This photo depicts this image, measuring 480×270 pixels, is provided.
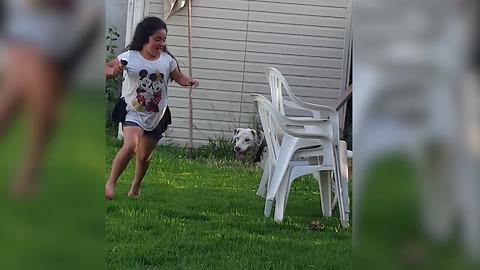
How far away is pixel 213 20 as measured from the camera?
30.4 feet

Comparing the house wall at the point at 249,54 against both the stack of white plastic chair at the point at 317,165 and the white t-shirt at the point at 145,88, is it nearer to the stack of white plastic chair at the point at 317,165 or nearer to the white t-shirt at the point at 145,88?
the white t-shirt at the point at 145,88

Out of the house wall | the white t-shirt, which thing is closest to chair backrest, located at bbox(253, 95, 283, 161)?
the white t-shirt

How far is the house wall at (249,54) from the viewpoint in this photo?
927 cm

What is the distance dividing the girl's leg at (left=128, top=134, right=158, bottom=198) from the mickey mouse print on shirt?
0.77 ft

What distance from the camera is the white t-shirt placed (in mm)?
5340

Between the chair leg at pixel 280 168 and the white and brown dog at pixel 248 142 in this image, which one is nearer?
the chair leg at pixel 280 168

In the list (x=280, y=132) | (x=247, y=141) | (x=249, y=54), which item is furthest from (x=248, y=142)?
(x=280, y=132)

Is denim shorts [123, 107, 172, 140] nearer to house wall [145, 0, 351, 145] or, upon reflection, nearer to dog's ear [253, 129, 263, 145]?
dog's ear [253, 129, 263, 145]

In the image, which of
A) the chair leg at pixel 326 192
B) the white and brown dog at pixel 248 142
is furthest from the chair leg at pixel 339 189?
the white and brown dog at pixel 248 142

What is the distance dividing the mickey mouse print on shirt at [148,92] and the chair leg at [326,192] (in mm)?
1370

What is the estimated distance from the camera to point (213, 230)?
4316mm

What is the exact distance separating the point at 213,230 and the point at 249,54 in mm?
5308

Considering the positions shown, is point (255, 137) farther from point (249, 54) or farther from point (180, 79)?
point (180, 79)
